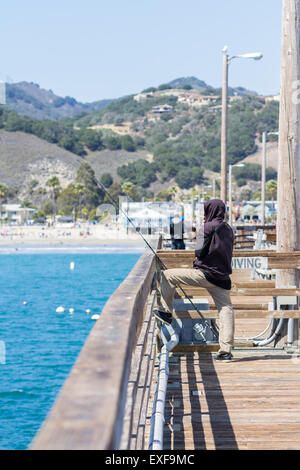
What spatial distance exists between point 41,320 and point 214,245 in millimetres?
28287

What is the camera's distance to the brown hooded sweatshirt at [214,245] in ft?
20.7

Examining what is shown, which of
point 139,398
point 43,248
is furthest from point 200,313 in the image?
point 43,248

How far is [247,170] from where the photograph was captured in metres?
196

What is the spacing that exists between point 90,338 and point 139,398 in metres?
1.13

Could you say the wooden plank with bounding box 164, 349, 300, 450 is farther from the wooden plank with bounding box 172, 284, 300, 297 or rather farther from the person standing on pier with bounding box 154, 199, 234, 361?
the wooden plank with bounding box 172, 284, 300, 297

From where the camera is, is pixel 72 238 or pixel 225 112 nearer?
pixel 225 112

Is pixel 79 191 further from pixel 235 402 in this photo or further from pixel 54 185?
pixel 235 402

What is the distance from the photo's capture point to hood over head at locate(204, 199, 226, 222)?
6.39 m

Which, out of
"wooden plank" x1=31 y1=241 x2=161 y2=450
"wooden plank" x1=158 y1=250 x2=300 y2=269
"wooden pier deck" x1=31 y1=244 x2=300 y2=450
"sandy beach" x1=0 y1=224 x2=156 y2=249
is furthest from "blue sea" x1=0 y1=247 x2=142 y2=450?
"wooden plank" x1=31 y1=241 x2=161 y2=450

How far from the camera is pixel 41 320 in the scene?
33594mm

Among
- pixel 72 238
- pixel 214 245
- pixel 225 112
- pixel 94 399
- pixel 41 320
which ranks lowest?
A: pixel 41 320

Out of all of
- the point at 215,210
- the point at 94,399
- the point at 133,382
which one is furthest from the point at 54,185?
the point at 94,399

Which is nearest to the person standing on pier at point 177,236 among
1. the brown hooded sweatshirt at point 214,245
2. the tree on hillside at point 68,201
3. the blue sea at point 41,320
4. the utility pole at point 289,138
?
the blue sea at point 41,320
